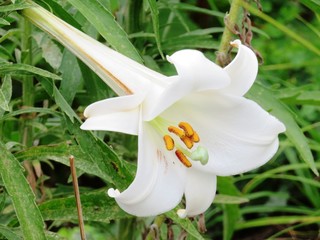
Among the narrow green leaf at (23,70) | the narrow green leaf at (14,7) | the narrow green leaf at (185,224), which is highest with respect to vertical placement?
the narrow green leaf at (14,7)

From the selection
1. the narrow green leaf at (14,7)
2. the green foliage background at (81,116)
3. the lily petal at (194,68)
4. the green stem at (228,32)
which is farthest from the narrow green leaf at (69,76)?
the lily petal at (194,68)

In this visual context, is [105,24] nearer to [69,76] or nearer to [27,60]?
[69,76]

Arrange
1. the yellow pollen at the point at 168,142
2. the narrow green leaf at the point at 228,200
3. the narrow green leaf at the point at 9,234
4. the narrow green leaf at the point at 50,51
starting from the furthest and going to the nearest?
the narrow green leaf at the point at 228,200, the narrow green leaf at the point at 50,51, the narrow green leaf at the point at 9,234, the yellow pollen at the point at 168,142

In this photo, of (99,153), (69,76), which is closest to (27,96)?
(69,76)

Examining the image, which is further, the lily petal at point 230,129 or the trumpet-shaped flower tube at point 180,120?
the lily petal at point 230,129

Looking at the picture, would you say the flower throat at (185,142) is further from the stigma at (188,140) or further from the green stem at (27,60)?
the green stem at (27,60)

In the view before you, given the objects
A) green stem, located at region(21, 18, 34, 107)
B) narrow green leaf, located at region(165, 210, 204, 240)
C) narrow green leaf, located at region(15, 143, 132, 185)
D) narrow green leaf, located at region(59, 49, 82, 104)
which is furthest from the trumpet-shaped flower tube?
green stem, located at region(21, 18, 34, 107)

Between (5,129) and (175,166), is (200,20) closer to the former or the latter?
(5,129)
